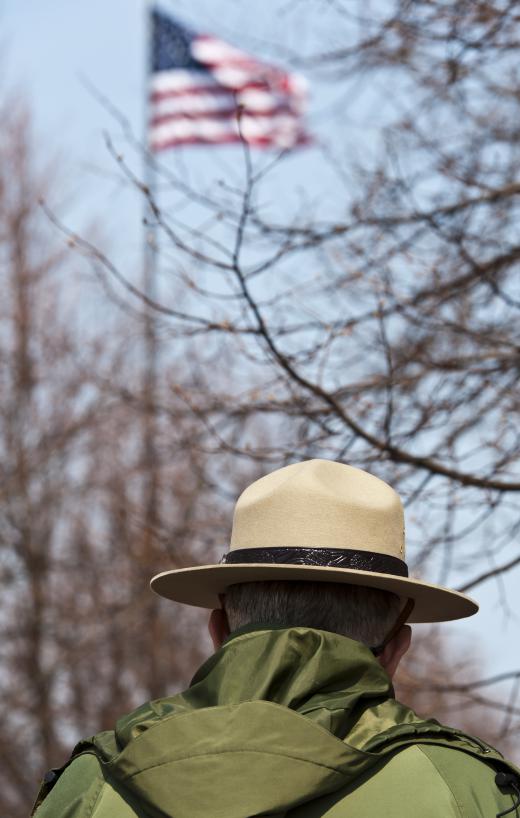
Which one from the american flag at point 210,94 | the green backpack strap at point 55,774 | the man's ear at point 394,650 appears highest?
the american flag at point 210,94

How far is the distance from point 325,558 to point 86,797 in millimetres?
592

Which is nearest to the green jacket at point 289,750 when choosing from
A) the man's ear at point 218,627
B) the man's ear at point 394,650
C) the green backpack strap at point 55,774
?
the green backpack strap at point 55,774

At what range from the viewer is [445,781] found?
1.93 meters

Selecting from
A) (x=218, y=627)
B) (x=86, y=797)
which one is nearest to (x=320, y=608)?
(x=218, y=627)

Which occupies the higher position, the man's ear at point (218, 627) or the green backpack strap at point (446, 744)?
the man's ear at point (218, 627)

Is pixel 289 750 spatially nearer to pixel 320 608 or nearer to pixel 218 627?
pixel 320 608

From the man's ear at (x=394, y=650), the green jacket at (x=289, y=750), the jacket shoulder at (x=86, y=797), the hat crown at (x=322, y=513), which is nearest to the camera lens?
the green jacket at (x=289, y=750)

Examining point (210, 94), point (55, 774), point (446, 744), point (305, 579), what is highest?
point (210, 94)

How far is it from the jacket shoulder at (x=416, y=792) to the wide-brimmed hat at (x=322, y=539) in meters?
0.37

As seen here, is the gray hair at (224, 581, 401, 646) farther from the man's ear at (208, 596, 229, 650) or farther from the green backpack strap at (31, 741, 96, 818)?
the green backpack strap at (31, 741, 96, 818)

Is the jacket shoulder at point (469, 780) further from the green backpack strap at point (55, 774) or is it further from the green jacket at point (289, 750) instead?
the green backpack strap at point (55, 774)

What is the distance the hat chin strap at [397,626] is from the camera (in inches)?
88.7

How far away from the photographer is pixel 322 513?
8.05 feet

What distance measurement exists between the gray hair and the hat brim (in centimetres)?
2
